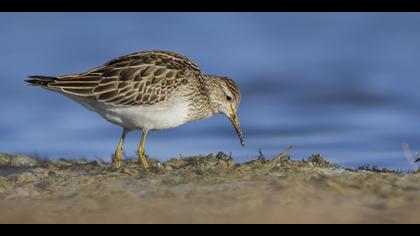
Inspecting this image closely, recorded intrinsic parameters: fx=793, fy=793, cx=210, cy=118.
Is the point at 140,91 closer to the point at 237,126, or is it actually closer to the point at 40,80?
the point at 40,80

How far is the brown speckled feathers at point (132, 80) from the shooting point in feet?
44.4

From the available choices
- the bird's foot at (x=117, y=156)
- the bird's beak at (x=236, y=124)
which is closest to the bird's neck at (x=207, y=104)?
the bird's beak at (x=236, y=124)

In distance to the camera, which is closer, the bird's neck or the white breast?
the white breast

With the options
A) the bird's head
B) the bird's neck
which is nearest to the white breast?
the bird's neck

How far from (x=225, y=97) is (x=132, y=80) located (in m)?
2.07

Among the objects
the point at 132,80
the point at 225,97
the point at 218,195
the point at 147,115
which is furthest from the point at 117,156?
the point at 218,195

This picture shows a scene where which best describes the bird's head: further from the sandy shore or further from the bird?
the sandy shore

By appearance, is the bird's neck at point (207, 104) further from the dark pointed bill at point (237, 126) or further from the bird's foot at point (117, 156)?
the bird's foot at point (117, 156)

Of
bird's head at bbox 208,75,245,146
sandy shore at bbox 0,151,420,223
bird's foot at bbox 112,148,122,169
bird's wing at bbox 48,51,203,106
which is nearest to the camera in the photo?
sandy shore at bbox 0,151,420,223

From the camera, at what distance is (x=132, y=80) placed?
13.8 metres

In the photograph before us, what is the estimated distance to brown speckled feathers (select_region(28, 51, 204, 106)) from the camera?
44.4 feet
